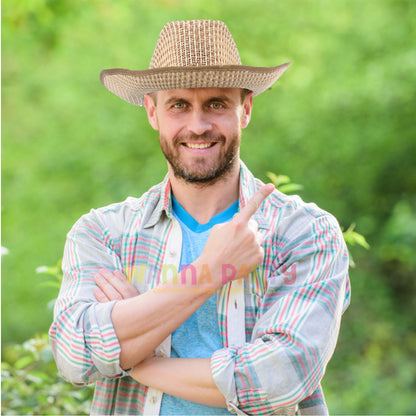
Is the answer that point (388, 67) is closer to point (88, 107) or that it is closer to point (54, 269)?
point (88, 107)

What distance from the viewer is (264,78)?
194 cm

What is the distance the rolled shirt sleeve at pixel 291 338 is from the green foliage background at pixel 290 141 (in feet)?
13.0

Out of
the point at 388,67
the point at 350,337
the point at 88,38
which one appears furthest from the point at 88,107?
the point at 350,337

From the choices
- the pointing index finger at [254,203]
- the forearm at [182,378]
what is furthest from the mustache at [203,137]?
the forearm at [182,378]

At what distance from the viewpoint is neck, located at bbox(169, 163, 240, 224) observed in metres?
1.94

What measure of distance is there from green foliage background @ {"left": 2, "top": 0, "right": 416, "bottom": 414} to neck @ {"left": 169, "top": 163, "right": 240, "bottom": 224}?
382cm

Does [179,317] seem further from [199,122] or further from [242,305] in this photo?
[199,122]

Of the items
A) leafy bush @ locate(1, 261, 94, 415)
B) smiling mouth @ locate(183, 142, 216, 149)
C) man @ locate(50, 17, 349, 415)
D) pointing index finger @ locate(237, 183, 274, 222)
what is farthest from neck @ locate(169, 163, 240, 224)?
leafy bush @ locate(1, 261, 94, 415)

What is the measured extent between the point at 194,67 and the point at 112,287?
70 cm

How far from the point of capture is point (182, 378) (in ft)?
5.43

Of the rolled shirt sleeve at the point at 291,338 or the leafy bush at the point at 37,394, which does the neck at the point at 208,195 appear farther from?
the leafy bush at the point at 37,394

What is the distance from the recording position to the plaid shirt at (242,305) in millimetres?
1605

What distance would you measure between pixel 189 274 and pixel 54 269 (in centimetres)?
87

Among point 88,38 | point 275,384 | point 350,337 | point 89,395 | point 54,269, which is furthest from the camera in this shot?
point 88,38
